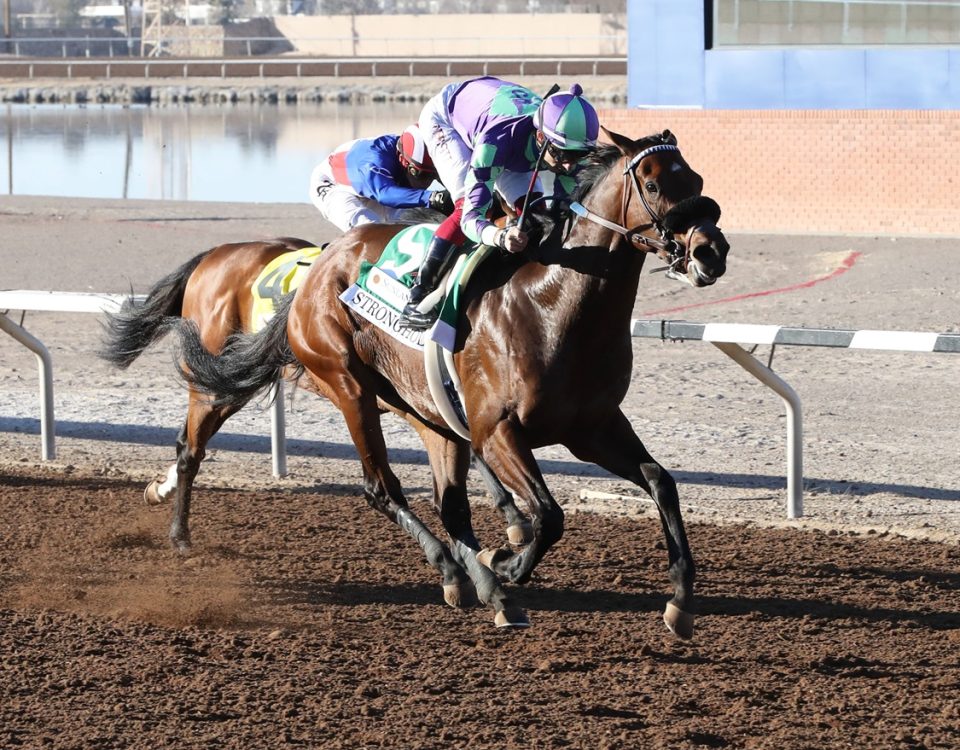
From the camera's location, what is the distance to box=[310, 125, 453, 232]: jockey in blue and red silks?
6230mm

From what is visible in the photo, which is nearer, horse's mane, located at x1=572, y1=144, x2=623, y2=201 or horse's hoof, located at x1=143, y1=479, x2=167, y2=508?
horse's mane, located at x1=572, y1=144, x2=623, y2=201

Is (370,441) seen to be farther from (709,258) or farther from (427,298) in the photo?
(709,258)

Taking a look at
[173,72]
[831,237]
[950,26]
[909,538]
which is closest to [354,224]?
[909,538]

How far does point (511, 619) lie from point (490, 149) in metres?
1.65

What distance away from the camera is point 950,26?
18062mm

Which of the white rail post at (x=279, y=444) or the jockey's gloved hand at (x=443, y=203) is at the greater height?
the jockey's gloved hand at (x=443, y=203)

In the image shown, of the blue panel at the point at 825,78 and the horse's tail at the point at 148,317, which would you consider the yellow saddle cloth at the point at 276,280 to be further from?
the blue panel at the point at 825,78

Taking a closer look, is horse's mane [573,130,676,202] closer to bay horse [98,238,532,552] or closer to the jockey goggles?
the jockey goggles

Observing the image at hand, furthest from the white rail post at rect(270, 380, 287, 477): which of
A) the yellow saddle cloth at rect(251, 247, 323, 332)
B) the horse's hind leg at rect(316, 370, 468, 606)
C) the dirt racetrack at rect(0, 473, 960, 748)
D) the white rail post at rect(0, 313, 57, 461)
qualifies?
the horse's hind leg at rect(316, 370, 468, 606)

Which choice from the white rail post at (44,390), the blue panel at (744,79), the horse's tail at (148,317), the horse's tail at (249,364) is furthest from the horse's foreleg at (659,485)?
the blue panel at (744,79)

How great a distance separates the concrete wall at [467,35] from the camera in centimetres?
7000

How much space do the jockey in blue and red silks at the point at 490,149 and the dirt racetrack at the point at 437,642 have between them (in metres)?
1.23

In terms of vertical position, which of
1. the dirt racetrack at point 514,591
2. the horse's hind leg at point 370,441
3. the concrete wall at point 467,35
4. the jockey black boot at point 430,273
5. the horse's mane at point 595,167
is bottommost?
the dirt racetrack at point 514,591

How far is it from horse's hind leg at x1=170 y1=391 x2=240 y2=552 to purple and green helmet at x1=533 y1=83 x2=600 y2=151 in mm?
2263
